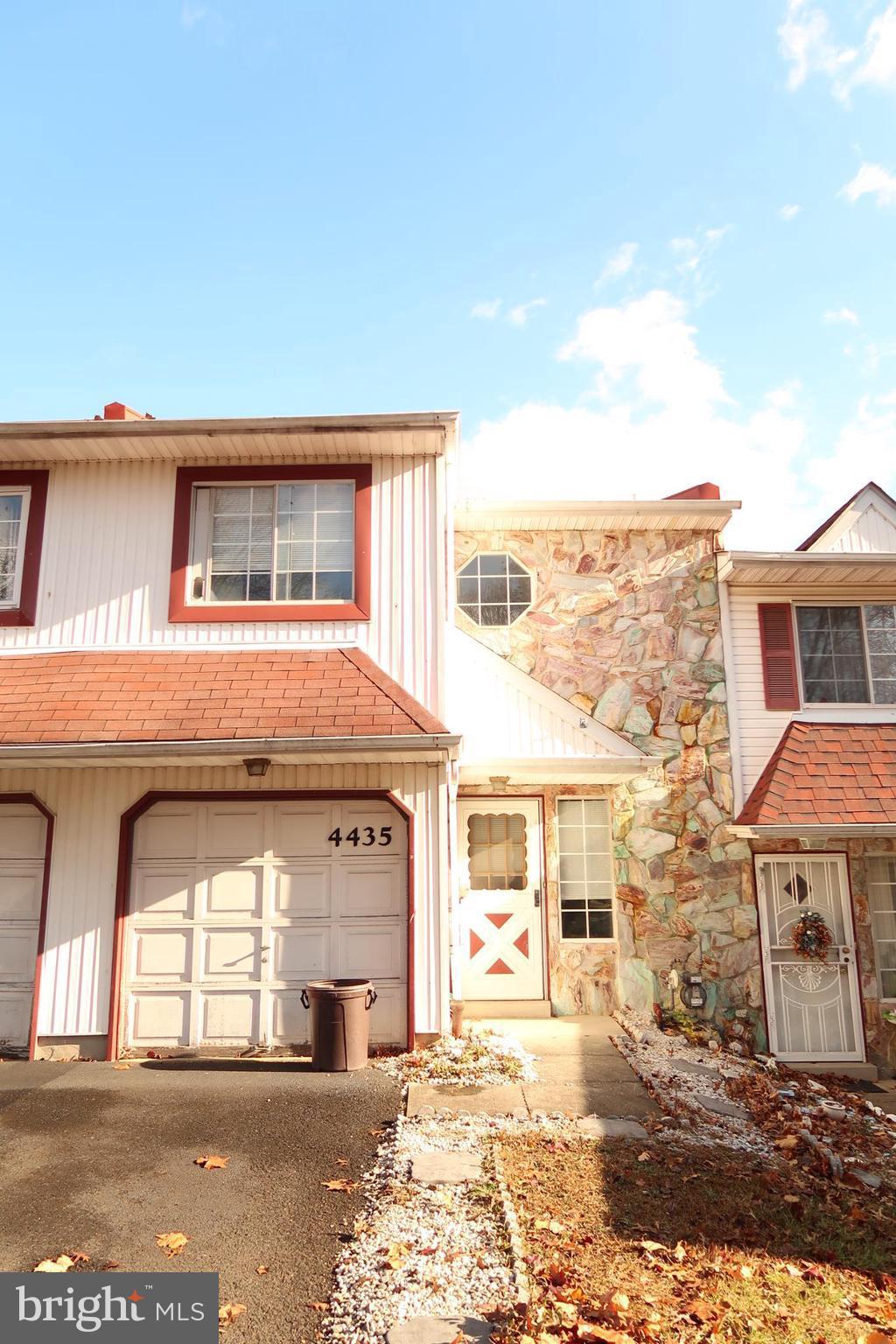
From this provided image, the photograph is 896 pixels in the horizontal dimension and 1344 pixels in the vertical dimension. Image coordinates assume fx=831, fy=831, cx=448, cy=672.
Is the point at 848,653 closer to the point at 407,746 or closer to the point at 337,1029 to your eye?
the point at 407,746

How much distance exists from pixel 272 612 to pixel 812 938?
8.05 m

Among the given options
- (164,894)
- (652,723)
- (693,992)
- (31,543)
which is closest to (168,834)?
(164,894)

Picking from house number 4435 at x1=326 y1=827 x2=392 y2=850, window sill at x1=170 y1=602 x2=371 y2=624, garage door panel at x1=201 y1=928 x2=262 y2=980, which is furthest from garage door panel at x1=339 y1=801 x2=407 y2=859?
window sill at x1=170 y1=602 x2=371 y2=624

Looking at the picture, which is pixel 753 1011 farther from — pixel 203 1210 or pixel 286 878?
pixel 203 1210

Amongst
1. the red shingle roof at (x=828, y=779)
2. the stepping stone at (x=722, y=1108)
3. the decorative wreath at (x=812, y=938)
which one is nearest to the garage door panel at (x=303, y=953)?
the stepping stone at (x=722, y=1108)

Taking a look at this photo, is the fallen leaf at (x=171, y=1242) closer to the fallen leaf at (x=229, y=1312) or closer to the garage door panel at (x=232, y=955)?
the fallen leaf at (x=229, y=1312)

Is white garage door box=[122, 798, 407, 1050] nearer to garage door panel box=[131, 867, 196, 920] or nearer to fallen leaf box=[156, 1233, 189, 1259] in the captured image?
garage door panel box=[131, 867, 196, 920]

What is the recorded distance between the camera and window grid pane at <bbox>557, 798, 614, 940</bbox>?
10.9m

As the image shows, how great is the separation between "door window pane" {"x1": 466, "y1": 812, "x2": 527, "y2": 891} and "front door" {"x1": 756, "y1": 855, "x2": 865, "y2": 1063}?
3.27 meters

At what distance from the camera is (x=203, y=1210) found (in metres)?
4.96

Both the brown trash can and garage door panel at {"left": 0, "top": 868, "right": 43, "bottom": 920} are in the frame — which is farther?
garage door panel at {"left": 0, "top": 868, "right": 43, "bottom": 920}

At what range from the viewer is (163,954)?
8.68m

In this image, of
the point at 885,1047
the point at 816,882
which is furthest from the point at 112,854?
the point at 885,1047

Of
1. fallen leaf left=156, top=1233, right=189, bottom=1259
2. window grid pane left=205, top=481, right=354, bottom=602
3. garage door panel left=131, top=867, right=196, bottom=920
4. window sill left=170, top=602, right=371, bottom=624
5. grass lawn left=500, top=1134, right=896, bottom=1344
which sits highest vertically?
window grid pane left=205, top=481, right=354, bottom=602
